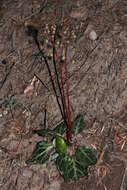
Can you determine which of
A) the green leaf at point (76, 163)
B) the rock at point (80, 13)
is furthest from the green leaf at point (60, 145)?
the rock at point (80, 13)

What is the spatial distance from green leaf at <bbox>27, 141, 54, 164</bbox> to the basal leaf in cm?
21

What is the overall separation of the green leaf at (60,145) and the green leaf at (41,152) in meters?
0.08

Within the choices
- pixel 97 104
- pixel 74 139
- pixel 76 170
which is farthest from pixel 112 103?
pixel 76 170

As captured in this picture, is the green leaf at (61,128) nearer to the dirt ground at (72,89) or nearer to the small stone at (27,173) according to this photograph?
the dirt ground at (72,89)

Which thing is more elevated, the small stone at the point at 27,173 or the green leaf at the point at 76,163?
the green leaf at the point at 76,163

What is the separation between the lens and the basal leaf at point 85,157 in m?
2.47

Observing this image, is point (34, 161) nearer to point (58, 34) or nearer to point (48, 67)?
point (48, 67)

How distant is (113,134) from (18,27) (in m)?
1.50

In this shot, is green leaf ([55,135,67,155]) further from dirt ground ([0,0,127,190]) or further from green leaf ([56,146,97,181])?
dirt ground ([0,0,127,190])

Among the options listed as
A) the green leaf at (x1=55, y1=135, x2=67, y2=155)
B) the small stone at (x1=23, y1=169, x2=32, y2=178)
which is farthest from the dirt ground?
the green leaf at (x1=55, y1=135, x2=67, y2=155)

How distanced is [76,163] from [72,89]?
0.65 meters

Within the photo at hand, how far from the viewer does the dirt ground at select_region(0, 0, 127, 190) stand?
2488 mm

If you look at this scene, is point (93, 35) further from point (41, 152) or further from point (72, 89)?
point (41, 152)

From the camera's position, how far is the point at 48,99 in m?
2.82
